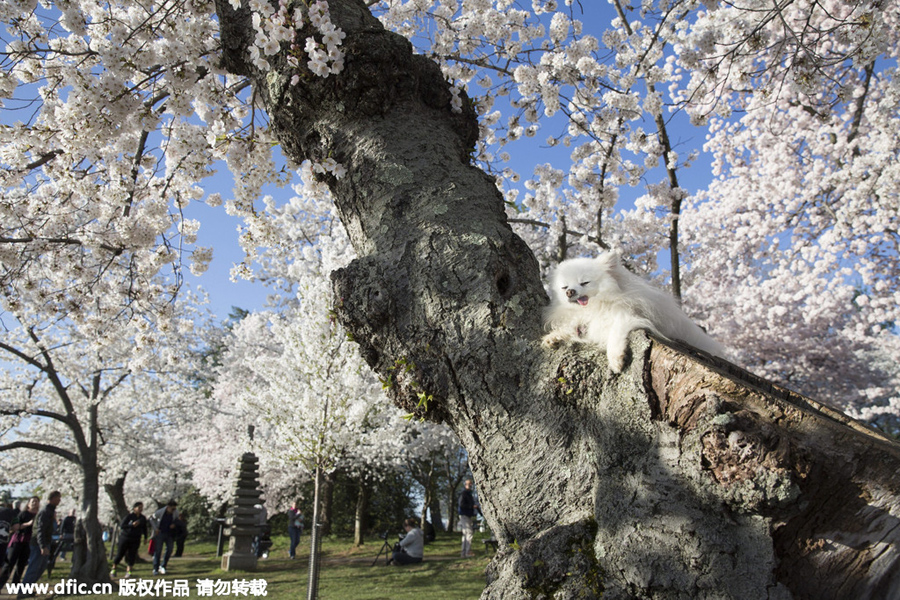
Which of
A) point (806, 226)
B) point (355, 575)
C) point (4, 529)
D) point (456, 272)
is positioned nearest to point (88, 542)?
point (4, 529)

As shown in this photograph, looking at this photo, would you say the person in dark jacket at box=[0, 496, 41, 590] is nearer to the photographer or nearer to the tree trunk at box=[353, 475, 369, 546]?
the photographer

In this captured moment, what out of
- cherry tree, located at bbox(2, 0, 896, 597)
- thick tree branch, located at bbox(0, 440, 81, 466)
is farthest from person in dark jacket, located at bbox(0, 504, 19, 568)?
cherry tree, located at bbox(2, 0, 896, 597)

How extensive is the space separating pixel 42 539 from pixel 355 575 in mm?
5632

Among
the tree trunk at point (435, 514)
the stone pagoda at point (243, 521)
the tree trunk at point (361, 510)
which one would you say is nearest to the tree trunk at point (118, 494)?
the tree trunk at point (361, 510)

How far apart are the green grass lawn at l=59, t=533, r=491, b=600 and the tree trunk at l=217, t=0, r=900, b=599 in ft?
25.7

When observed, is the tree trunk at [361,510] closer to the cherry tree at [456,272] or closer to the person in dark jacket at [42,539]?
the person in dark jacket at [42,539]

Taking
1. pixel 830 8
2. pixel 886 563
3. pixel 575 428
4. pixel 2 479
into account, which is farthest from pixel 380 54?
pixel 2 479

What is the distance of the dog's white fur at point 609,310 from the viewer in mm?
1737

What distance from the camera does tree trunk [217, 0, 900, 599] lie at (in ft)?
4.15

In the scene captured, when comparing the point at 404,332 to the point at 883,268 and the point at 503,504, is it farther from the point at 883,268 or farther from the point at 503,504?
the point at 883,268

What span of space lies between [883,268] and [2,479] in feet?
Answer: 86.9

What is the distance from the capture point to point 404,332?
1883 mm

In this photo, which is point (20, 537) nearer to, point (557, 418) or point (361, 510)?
point (557, 418)

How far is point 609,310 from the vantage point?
1.98 meters
